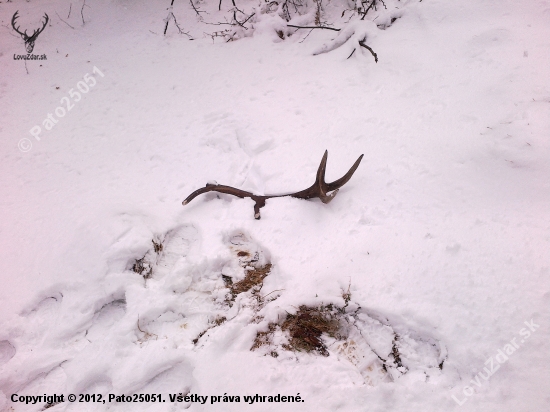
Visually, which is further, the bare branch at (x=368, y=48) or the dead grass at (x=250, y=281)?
the bare branch at (x=368, y=48)

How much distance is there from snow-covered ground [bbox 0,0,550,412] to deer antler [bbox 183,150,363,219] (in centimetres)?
9

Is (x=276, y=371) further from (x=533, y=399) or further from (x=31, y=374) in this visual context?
(x=31, y=374)

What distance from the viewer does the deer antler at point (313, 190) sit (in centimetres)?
253

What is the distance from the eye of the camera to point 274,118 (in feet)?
11.8

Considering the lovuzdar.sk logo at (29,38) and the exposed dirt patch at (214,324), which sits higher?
the lovuzdar.sk logo at (29,38)

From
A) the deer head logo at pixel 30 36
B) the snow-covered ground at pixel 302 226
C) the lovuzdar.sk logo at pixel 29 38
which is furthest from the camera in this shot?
the deer head logo at pixel 30 36

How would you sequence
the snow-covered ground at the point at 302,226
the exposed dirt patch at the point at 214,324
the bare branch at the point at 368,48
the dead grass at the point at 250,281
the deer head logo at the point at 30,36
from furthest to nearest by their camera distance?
1. the deer head logo at the point at 30,36
2. the bare branch at the point at 368,48
3. the dead grass at the point at 250,281
4. the exposed dirt patch at the point at 214,324
5. the snow-covered ground at the point at 302,226

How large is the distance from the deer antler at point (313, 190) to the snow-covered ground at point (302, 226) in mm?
87

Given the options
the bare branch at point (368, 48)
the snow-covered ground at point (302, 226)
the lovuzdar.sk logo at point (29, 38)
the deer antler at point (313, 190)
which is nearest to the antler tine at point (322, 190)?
the deer antler at point (313, 190)

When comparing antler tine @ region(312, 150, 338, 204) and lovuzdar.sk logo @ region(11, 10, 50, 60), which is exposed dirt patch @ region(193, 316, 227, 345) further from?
lovuzdar.sk logo @ region(11, 10, 50, 60)

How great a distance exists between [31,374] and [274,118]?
2949mm

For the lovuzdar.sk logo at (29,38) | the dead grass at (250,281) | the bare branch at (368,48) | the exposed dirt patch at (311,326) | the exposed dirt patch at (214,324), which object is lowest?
the exposed dirt patch at (311,326)

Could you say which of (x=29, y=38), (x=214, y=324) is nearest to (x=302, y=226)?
(x=214, y=324)

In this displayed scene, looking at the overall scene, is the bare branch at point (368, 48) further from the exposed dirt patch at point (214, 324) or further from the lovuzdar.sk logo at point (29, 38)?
the lovuzdar.sk logo at point (29, 38)
